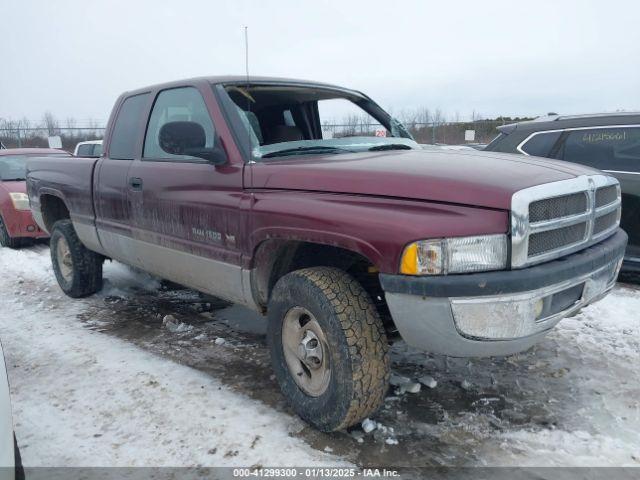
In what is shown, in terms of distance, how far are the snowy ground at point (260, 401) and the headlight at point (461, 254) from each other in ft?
3.28

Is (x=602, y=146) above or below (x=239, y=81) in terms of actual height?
below

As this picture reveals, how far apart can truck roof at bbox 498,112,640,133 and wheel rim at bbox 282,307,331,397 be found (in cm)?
392

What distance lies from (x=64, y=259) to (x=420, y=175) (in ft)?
14.4

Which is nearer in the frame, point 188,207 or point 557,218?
point 557,218

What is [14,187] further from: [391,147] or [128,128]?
[391,147]

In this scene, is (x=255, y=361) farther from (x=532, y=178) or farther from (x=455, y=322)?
(x=532, y=178)

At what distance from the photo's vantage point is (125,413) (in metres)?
2.88

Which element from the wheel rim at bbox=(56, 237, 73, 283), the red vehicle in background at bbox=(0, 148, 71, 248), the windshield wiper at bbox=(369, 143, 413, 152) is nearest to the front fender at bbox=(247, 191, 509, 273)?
the windshield wiper at bbox=(369, 143, 413, 152)

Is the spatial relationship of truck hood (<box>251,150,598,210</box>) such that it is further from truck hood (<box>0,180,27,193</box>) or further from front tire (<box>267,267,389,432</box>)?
truck hood (<box>0,180,27,193</box>)

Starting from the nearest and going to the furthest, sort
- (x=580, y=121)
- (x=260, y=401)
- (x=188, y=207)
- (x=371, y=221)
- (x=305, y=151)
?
1. (x=371, y=221)
2. (x=260, y=401)
3. (x=305, y=151)
4. (x=188, y=207)
5. (x=580, y=121)

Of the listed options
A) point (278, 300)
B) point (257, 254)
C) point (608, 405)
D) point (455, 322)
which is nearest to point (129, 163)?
point (257, 254)

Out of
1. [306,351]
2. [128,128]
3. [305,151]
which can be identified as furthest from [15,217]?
[306,351]

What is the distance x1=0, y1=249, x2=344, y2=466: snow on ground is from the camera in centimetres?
250

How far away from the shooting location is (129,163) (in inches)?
158
